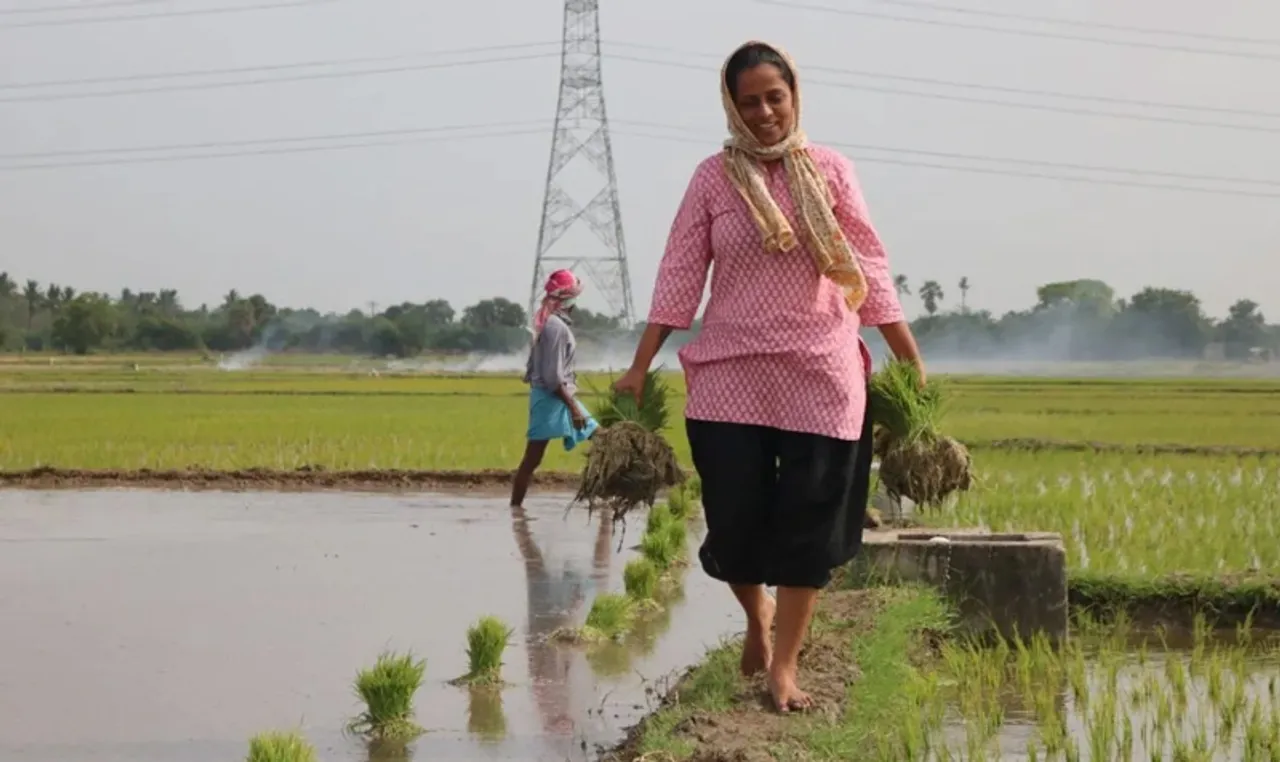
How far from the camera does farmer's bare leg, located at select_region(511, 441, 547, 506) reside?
11.3 m

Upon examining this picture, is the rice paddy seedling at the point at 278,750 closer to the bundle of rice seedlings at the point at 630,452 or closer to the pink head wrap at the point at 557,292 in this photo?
the bundle of rice seedlings at the point at 630,452

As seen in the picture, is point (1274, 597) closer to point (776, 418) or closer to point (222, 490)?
point (776, 418)

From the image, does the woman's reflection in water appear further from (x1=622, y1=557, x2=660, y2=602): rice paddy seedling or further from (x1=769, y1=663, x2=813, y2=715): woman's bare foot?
(x1=769, y1=663, x2=813, y2=715): woman's bare foot

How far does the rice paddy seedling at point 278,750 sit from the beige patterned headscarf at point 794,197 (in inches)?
71.5

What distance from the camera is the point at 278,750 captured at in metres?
3.77

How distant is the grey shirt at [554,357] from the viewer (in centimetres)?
1077

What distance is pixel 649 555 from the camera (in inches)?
342

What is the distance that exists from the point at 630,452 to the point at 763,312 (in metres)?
0.92

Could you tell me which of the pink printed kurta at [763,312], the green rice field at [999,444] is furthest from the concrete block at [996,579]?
the pink printed kurta at [763,312]

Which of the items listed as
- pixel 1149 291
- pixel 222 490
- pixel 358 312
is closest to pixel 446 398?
pixel 222 490

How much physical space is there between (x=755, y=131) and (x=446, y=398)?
28363 millimetres

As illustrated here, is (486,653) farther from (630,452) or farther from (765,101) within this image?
(765,101)

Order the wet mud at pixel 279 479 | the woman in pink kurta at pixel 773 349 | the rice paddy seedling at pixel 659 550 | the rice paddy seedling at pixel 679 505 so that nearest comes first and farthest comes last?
the woman in pink kurta at pixel 773 349
the rice paddy seedling at pixel 659 550
the rice paddy seedling at pixel 679 505
the wet mud at pixel 279 479

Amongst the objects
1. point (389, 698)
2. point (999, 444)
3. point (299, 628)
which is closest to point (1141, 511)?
point (299, 628)
